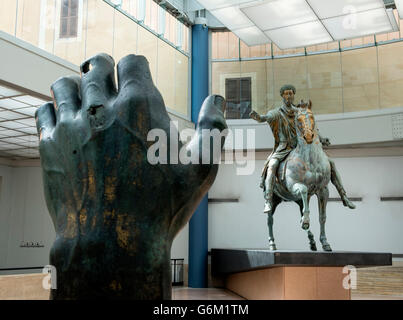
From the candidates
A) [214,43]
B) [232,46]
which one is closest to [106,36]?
[214,43]

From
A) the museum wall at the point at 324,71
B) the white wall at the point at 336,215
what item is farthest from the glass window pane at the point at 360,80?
the white wall at the point at 336,215

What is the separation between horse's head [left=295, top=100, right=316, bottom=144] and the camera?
7895mm

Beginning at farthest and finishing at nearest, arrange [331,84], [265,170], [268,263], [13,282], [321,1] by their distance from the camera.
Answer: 1. [331,84]
2. [321,1]
3. [13,282]
4. [265,170]
5. [268,263]

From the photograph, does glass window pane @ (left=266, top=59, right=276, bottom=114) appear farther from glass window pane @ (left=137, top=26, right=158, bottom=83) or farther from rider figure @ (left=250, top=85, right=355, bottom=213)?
rider figure @ (left=250, top=85, right=355, bottom=213)

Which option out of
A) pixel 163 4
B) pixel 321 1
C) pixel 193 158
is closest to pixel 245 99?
pixel 163 4

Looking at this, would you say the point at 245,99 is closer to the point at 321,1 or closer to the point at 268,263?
the point at 321,1

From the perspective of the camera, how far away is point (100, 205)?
1.37 m

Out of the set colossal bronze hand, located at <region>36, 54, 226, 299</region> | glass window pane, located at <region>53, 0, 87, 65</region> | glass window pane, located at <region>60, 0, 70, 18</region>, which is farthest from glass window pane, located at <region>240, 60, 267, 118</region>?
colossal bronze hand, located at <region>36, 54, 226, 299</region>

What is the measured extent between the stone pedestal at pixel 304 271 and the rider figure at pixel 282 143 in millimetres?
1058

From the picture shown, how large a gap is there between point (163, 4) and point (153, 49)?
5.63 ft

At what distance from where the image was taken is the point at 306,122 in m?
7.90

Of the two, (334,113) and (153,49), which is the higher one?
(153,49)

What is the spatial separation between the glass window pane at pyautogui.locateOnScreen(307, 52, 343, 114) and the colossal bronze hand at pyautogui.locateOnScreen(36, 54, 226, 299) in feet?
54.7

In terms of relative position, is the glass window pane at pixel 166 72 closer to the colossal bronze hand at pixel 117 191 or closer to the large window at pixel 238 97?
the large window at pixel 238 97
